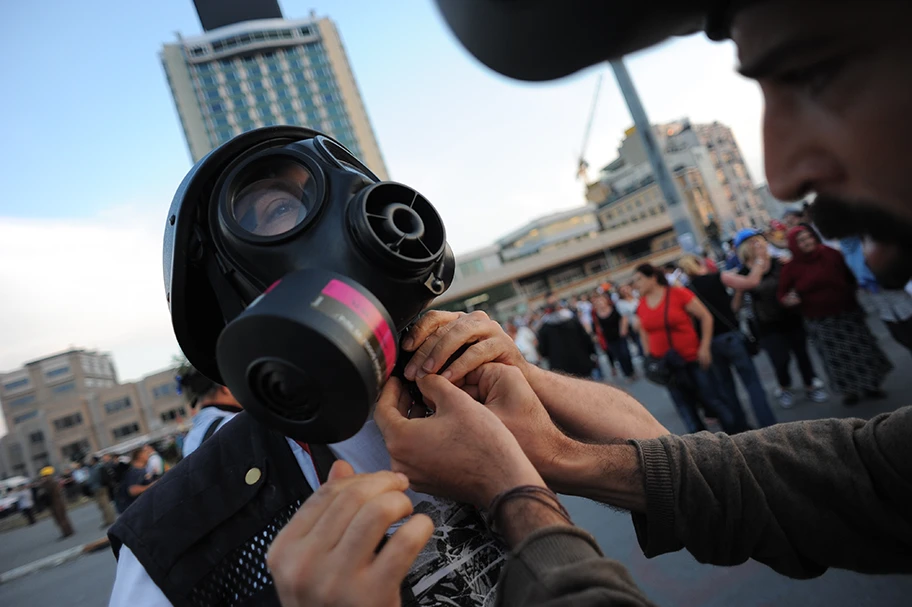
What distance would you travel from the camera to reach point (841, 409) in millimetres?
4703

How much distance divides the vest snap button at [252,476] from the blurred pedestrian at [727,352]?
4.49 m

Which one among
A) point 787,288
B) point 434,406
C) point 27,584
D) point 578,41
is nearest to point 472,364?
point 434,406

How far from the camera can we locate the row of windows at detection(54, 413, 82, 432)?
63.8 m

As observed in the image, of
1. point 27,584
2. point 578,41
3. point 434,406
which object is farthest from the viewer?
point 27,584

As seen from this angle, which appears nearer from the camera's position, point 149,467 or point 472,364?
point 472,364

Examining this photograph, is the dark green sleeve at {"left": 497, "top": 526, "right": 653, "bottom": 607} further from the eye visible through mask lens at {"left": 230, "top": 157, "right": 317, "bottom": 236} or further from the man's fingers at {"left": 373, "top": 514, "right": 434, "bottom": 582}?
the eye visible through mask lens at {"left": 230, "top": 157, "right": 317, "bottom": 236}

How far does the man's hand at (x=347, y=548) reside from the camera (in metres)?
0.72

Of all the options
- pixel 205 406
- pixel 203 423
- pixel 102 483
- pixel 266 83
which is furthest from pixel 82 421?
pixel 203 423

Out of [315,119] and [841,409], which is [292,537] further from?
[315,119]

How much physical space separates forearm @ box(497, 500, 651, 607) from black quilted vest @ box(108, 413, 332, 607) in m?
0.48

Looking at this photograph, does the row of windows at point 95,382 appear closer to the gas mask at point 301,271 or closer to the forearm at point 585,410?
the gas mask at point 301,271

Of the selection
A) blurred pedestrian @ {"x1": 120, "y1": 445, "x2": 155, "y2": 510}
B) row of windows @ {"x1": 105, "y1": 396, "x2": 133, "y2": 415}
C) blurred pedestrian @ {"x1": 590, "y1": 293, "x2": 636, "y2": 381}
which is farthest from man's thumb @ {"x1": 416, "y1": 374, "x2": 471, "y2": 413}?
row of windows @ {"x1": 105, "y1": 396, "x2": 133, "y2": 415}

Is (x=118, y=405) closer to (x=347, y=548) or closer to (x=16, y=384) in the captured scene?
(x=16, y=384)

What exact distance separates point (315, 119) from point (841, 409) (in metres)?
86.0
